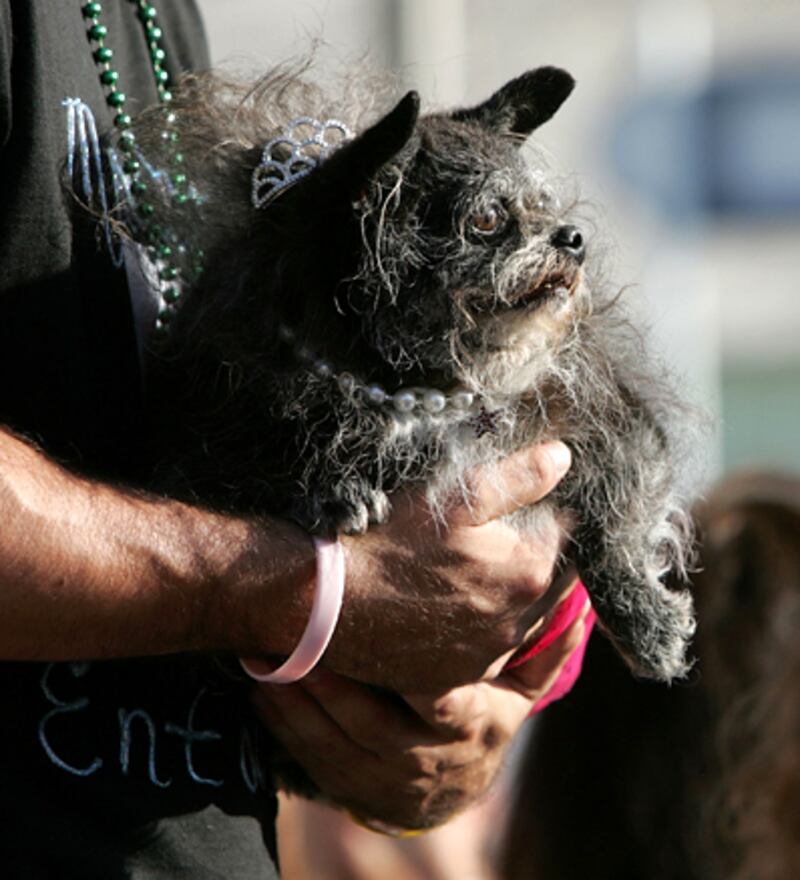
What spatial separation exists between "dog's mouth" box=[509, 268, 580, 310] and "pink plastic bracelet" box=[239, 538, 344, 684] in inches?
15.1

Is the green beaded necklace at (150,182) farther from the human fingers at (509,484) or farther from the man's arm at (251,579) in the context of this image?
the human fingers at (509,484)

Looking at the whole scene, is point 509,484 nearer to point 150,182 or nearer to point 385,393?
point 385,393

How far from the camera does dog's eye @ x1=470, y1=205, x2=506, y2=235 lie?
1.81 m

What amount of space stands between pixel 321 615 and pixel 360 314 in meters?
0.41

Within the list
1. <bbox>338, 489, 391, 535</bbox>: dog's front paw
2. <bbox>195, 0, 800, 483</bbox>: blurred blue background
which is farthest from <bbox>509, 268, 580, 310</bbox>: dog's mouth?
<bbox>195, 0, 800, 483</bbox>: blurred blue background

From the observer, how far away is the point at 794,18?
817 cm

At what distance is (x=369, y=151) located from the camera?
5.61 ft

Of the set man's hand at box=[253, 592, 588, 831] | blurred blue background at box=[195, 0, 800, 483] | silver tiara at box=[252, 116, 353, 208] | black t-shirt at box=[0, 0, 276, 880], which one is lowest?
blurred blue background at box=[195, 0, 800, 483]

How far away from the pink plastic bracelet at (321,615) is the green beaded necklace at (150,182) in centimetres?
38

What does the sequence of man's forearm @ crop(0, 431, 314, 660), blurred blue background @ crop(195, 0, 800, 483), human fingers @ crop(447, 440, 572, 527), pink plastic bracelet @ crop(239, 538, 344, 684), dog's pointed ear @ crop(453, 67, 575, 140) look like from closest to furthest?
man's forearm @ crop(0, 431, 314, 660) < pink plastic bracelet @ crop(239, 538, 344, 684) < human fingers @ crop(447, 440, 572, 527) < dog's pointed ear @ crop(453, 67, 575, 140) < blurred blue background @ crop(195, 0, 800, 483)

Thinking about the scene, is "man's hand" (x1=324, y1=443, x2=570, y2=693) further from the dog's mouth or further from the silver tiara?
the silver tiara

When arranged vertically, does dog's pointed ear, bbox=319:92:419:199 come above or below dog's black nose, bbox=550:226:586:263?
above

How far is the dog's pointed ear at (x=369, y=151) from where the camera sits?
5.40 feet

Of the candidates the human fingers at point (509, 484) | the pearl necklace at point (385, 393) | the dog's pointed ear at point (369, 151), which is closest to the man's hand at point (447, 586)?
the human fingers at point (509, 484)
